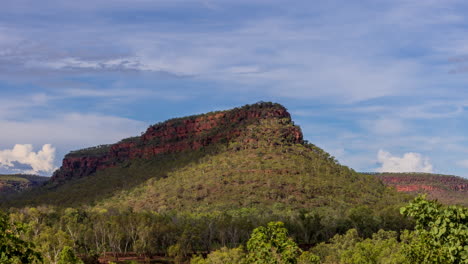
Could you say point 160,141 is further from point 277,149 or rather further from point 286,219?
point 286,219

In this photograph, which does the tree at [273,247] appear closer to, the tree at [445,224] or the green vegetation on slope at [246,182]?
the tree at [445,224]

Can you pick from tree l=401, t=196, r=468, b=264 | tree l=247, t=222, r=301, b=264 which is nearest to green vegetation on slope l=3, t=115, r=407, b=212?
tree l=247, t=222, r=301, b=264

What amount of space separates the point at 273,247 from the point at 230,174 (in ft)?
356

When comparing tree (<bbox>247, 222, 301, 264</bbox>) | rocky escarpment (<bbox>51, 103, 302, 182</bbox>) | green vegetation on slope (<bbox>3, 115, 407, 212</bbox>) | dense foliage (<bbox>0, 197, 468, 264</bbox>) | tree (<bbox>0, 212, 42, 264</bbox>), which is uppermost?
rocky escarpment (<bbox>51, 103, 302, 182</bbox>)

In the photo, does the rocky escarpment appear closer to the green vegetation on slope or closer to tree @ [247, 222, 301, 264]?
the green vegetation on slope

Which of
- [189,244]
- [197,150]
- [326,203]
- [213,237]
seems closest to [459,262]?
[189,244]

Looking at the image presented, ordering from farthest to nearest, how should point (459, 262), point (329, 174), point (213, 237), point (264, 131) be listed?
point (264, 131)
point (329, 174)
point (213, 237)
point (459, 262)

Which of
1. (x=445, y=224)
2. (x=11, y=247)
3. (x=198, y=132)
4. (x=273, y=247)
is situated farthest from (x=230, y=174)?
(x=11, y=247)

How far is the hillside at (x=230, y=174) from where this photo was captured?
390 ft

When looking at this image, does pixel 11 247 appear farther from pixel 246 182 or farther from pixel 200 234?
pixel 246 182

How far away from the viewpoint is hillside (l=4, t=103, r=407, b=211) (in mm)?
118875

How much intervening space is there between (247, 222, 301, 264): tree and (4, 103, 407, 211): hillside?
89.5 metres

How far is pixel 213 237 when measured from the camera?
87438 millimetres

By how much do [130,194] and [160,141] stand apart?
1823 inches
